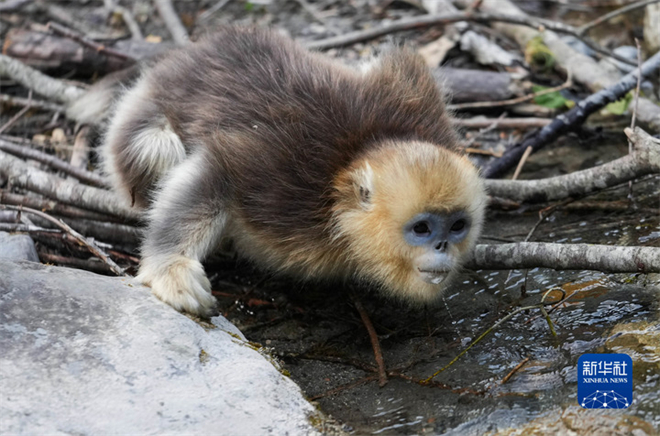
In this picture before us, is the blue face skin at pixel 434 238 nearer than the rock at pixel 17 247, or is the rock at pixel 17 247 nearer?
→ the blue face skin at pixel 434 238

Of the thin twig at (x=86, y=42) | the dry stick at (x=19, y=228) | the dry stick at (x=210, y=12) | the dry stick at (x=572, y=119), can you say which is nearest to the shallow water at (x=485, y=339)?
the dry stick at (x=572, y=119)

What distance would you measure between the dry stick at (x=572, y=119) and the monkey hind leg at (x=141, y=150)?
6.79 ft

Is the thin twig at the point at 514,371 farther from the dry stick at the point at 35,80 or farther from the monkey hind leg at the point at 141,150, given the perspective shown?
the dry stick at the point at 35,80

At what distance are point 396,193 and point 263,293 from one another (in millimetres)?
1210

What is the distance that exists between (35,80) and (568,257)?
4.25 m

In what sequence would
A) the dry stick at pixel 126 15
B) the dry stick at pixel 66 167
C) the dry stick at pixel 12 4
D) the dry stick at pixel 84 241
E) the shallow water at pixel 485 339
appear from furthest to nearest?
the dry stick at pixel 126 15 → the dry stick at pixel 12 4 → the dry stick at pixel 66 167 → the dry stick at pixel 84 241 → the shallow water at pixel 485 339

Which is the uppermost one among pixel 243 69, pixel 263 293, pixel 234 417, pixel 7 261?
pixel 243 69

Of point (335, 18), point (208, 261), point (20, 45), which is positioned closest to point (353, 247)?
point (208, 261)

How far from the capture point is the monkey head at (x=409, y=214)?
11.0ft

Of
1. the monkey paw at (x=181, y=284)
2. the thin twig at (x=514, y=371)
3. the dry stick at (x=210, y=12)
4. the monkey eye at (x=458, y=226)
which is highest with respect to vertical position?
the dry stick at (x=210, y=12)

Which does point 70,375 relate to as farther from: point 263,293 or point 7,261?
point 263,293

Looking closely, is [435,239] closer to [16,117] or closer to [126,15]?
[16,117]

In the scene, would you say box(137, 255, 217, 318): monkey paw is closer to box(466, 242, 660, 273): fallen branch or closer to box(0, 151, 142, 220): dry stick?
box(0, 151, 142, 220): dry stick

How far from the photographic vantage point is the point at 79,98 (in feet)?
17.8
